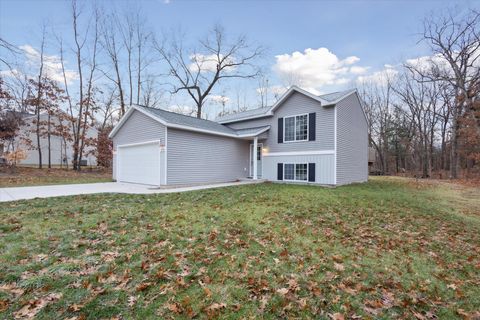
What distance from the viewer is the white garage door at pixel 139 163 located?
11.7 metres

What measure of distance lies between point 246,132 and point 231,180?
3.23 metres

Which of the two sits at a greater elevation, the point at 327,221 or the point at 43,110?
the point at 43,110

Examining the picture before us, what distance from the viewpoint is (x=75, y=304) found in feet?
7.71

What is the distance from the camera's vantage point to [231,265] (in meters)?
3.26

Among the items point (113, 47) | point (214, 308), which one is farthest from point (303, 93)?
point (113, 47)

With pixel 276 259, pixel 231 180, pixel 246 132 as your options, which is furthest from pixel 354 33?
pixel 276 259

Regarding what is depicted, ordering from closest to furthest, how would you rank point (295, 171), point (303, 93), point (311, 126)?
point (311, 126)
point (303, 93)
point (295, 171)

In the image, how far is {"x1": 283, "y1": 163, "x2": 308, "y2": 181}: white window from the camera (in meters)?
13.2

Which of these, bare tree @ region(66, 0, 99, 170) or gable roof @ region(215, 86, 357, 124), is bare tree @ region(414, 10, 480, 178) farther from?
bare tree @ region(66, 0, 99, 170)

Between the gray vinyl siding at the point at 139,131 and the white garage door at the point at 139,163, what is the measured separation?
36 cm

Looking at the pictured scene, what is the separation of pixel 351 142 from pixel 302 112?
3.51 metres

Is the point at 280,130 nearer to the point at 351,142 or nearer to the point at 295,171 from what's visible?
the point at 295,171

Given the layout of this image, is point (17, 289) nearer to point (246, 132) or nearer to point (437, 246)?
point (437, 246)

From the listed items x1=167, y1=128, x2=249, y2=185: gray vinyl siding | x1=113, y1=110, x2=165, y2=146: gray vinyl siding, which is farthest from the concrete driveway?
x1=113, y1=110, x2=165, y2=146: gray vinyl siding
